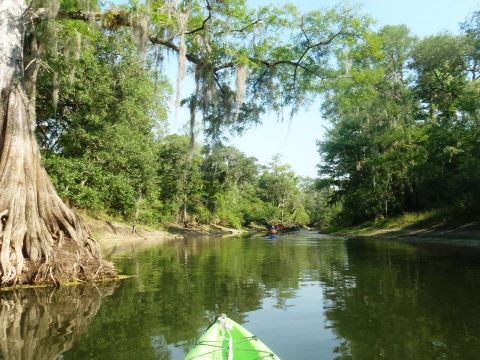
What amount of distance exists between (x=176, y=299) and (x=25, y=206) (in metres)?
4.85

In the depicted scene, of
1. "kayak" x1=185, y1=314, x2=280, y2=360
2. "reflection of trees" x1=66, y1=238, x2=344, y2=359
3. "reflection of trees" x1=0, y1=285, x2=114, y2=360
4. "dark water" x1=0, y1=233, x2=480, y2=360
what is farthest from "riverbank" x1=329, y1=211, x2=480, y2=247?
"kayak" x1=185, y1=314, x2=280, y2=360

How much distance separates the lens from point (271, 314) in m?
9.77

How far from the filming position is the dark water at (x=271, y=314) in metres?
7.18

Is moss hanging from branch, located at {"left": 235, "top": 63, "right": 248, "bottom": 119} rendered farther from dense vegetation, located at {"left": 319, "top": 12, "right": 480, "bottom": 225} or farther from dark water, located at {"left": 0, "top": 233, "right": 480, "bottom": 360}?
dense vegetation, located at {"left": 319, "top": 12, "right": 480, "bottom": 225}

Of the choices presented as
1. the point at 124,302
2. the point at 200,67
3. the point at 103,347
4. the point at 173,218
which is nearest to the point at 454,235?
the point at 200,67

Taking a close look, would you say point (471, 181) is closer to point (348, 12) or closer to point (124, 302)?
point (348, 12)

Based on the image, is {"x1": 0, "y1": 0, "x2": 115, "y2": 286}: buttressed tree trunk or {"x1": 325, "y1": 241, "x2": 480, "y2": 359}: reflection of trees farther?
{"x1": 0, "y1": 0, "x2": 115, "y2": 286}: buttressed tree trunk

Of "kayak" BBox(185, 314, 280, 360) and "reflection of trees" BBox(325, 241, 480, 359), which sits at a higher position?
"kayak" BBox(185, 314, 280, 360)

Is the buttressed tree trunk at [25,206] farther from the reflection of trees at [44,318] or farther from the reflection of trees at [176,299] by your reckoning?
the reflection of trees at [176,299]

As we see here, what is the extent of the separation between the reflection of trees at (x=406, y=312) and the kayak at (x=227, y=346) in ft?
5.86

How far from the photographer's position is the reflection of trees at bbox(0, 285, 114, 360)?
7.05 metres

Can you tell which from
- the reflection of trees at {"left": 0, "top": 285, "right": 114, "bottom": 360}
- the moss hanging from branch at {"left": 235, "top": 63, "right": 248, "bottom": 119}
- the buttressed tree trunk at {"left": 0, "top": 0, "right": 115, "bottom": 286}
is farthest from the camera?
the moss hanging from branch at {"left": 235, "top": 63, "right": 248, "bottom": 119}

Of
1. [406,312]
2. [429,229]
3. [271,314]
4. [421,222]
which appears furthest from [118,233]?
[406,312]

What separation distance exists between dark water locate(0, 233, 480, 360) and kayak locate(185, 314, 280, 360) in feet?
3.54
